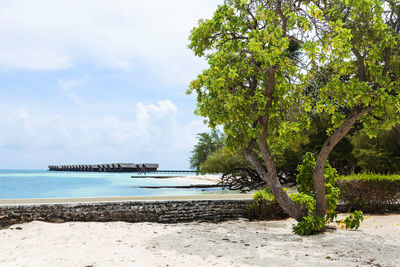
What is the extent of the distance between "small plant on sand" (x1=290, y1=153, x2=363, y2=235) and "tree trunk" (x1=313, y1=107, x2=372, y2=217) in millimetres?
201

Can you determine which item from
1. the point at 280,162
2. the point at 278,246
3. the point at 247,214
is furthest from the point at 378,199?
the point at 280,162

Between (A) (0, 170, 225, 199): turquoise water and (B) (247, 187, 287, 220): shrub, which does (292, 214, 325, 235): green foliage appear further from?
(A) (0, 170, 225, 199): turquoise water

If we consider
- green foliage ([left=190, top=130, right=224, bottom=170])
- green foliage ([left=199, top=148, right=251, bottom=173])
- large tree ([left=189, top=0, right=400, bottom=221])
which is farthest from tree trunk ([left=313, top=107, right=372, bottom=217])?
green foliage ([left=190, top=130, right=224, bottom=170])

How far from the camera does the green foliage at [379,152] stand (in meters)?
15.8

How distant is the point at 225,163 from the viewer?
23.5 m

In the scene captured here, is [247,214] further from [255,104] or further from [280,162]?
[280,162]

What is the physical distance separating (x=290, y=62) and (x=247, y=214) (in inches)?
192

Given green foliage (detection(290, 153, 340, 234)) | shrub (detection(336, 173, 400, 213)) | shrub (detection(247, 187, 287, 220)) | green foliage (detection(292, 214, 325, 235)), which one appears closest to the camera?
green foliage (detection(292, 214, 325, 235))

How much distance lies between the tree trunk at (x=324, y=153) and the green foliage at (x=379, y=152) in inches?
361

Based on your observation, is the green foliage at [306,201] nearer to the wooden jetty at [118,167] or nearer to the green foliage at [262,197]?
the green foliage at [262,197]

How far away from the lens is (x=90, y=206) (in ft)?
29.8

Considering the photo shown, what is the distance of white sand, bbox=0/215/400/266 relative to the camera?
5.62 metres

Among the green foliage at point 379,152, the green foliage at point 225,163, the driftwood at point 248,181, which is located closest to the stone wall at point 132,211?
the green foliage at point 379,152

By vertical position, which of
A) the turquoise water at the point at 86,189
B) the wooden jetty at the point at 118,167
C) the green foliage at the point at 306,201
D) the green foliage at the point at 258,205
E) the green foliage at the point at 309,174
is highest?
the wooden jetty at the point at 118,167
